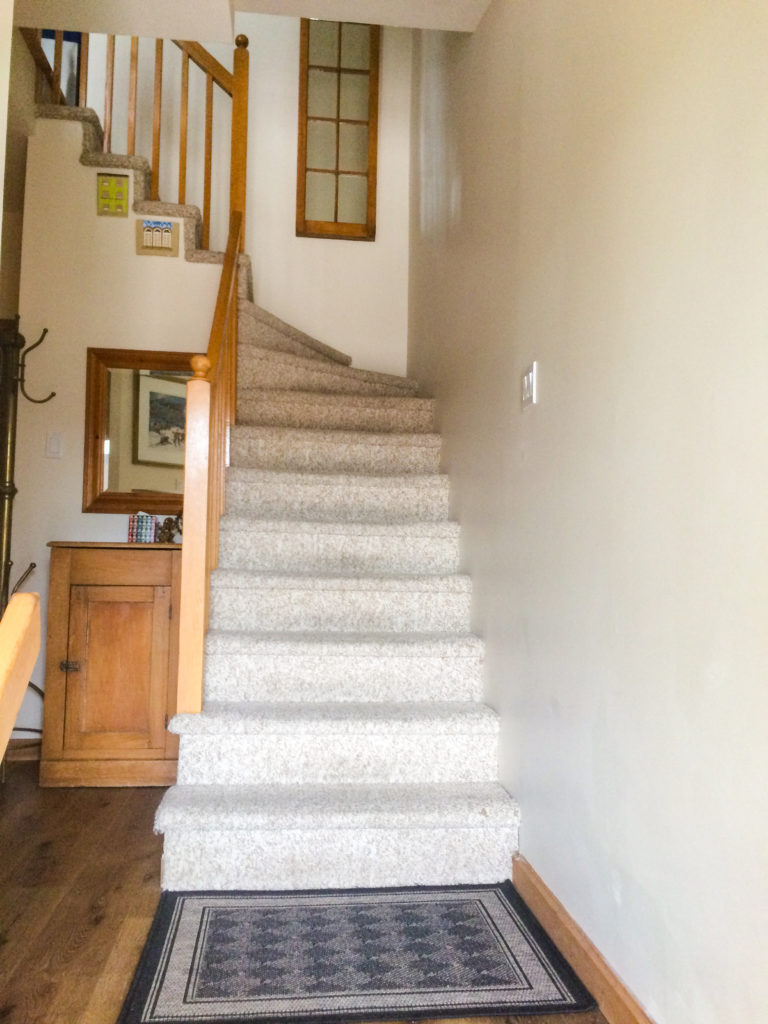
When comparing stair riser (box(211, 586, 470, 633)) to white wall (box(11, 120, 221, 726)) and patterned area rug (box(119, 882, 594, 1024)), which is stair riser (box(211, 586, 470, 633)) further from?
white wall (box(11, 120, 221, 726))

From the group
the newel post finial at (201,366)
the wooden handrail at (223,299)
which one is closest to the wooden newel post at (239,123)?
the wooden handrail at (223,299)

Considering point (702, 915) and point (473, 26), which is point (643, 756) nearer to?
point (702, 915)

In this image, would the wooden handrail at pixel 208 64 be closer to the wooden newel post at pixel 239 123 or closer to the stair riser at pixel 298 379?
the wooden newel post at pixel 239 123

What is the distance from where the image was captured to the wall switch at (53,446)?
12.4 ft

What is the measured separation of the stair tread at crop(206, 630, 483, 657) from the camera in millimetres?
2572

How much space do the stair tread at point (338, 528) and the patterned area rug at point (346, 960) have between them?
4.37 ft

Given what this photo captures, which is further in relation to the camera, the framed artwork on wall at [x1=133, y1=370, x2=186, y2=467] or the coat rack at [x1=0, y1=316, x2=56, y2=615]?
the framed artwork on wall at [x1=133, y1=370, x2=186, y2=467]

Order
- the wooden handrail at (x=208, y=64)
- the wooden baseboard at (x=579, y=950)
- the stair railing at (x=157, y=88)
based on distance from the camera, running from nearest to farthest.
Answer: the wooden baseboard at (x=579, y=950)
the stair railing at (x=157, y=88)
the wooden handrail at (x=208, y=64)

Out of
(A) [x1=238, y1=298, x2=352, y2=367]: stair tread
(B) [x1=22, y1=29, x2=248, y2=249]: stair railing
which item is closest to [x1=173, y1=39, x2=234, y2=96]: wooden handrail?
(B) [x1=22, y1=29, x2=248, y2=249]: stair railing

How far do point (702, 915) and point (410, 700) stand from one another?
1.43 meters

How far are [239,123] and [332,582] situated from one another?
266cm

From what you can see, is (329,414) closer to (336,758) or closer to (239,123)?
(239,123)

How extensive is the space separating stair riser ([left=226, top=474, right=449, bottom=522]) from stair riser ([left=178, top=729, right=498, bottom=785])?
1.15 meters

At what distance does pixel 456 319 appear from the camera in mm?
3377
